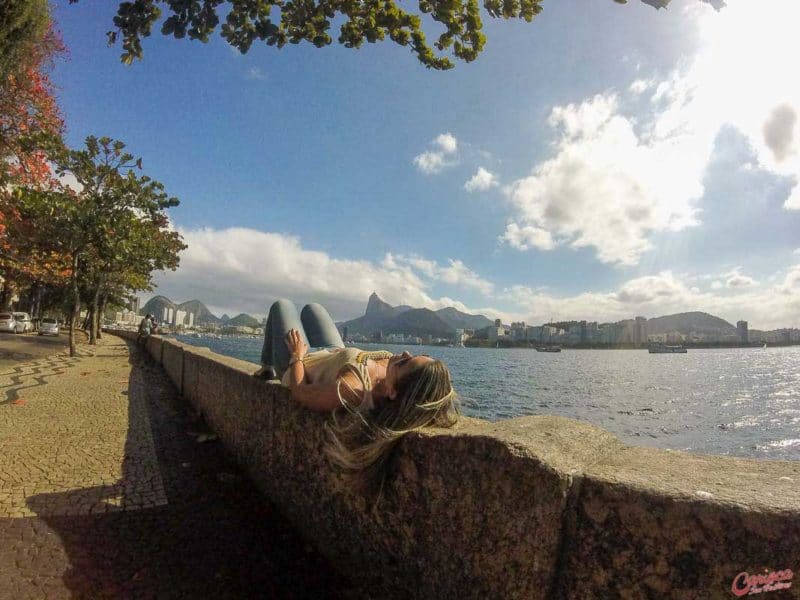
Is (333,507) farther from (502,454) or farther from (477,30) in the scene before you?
(477,30)

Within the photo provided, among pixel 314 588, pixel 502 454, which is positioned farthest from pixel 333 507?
pixel 502 454

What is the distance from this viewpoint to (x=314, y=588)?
A: 238cm

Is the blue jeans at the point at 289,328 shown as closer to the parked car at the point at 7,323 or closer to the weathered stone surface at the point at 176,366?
the weathered stone surface at the point at 176,366

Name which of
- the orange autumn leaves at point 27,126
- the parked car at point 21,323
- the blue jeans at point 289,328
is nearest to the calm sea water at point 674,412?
the blue jeans at point 289,328

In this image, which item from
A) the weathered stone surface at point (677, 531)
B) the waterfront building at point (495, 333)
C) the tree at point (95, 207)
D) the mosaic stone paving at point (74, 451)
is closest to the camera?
the weathered stone surface at point (677, 531)

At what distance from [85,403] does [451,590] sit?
24.9ft

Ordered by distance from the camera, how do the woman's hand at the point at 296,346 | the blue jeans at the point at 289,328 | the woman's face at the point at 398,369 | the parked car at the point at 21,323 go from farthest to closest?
the parked car at the point at 21,323 → the blue jeans at the point at 289,328 → the woman's hand at the point at 296,346 → the woman's face at the point at 398,369

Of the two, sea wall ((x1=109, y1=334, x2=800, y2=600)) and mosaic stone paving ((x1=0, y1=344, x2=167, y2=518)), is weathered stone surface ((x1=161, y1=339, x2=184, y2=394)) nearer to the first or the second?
mosaic stone paving ((x1=0, y1=344, x2=167, y2=518))

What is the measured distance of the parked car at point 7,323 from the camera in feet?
89.5

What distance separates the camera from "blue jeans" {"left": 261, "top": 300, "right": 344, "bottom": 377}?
13.4 ft

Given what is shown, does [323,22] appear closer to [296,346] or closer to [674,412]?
[296,346]

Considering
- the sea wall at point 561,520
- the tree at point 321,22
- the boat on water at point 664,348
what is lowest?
the boat on water at point 664,348

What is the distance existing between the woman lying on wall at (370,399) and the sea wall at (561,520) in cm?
12

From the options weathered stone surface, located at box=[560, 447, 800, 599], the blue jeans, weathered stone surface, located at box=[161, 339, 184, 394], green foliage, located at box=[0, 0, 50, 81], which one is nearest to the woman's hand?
the blue jeans
